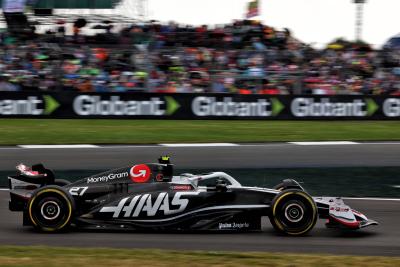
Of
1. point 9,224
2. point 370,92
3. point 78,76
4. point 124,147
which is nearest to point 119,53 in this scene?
point 78,76

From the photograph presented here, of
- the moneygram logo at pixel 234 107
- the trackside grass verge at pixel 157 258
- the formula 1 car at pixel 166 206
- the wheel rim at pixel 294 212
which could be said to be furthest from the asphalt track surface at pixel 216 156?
the trackside grass verge at pixel 157 258

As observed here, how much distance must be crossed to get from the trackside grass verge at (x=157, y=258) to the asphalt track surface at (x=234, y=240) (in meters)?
0.46

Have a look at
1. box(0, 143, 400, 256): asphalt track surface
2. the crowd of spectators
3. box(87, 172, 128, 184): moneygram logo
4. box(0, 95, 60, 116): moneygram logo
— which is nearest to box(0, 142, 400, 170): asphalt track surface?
box(0, 143, 400, 256): asphalt track surface

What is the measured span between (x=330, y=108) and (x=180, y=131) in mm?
5645

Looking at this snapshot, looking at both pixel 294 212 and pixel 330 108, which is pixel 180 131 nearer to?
pixel 330 108

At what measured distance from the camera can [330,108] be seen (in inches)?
878

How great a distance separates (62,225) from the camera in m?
8.11

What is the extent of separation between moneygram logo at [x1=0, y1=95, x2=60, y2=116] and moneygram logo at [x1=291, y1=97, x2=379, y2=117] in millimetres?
7717

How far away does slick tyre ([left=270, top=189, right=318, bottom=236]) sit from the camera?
815 cm

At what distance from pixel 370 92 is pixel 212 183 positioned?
14.9 meters

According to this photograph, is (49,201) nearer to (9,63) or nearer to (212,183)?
(212,183)

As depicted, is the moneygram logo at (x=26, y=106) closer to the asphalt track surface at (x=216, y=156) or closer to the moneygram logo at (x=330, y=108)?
the asphalt track surface at (x=216, y=156)

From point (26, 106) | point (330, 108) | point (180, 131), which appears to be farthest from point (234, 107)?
point (26, 106)

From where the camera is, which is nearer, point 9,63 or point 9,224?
point 9,224
